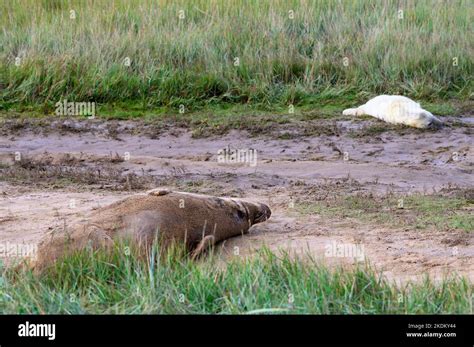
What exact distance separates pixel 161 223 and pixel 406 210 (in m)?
2.23

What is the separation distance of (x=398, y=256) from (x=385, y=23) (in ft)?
23.3

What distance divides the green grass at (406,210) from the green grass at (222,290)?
214 cm

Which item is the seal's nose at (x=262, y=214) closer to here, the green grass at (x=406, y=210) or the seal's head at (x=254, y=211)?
the seal's head at (x=254, y=211)

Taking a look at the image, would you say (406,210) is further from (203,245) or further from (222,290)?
(222,290)

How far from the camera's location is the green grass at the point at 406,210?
25.1 ft

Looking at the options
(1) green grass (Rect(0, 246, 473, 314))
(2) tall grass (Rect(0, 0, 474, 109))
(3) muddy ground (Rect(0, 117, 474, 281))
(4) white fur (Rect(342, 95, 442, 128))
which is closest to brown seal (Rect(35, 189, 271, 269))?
(3) muddy ground (Rect(0, 117, 474, 281))

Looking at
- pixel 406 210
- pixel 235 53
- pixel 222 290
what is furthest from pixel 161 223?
pixel 235 53

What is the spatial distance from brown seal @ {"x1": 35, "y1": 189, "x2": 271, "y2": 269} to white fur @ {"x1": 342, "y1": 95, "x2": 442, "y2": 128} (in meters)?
3.98

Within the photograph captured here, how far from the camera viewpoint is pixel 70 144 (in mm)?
11039

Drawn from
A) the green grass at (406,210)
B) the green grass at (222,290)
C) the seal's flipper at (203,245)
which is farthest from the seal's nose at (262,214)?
the green grass at (222,290)

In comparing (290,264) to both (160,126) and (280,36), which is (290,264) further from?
(280,36)
